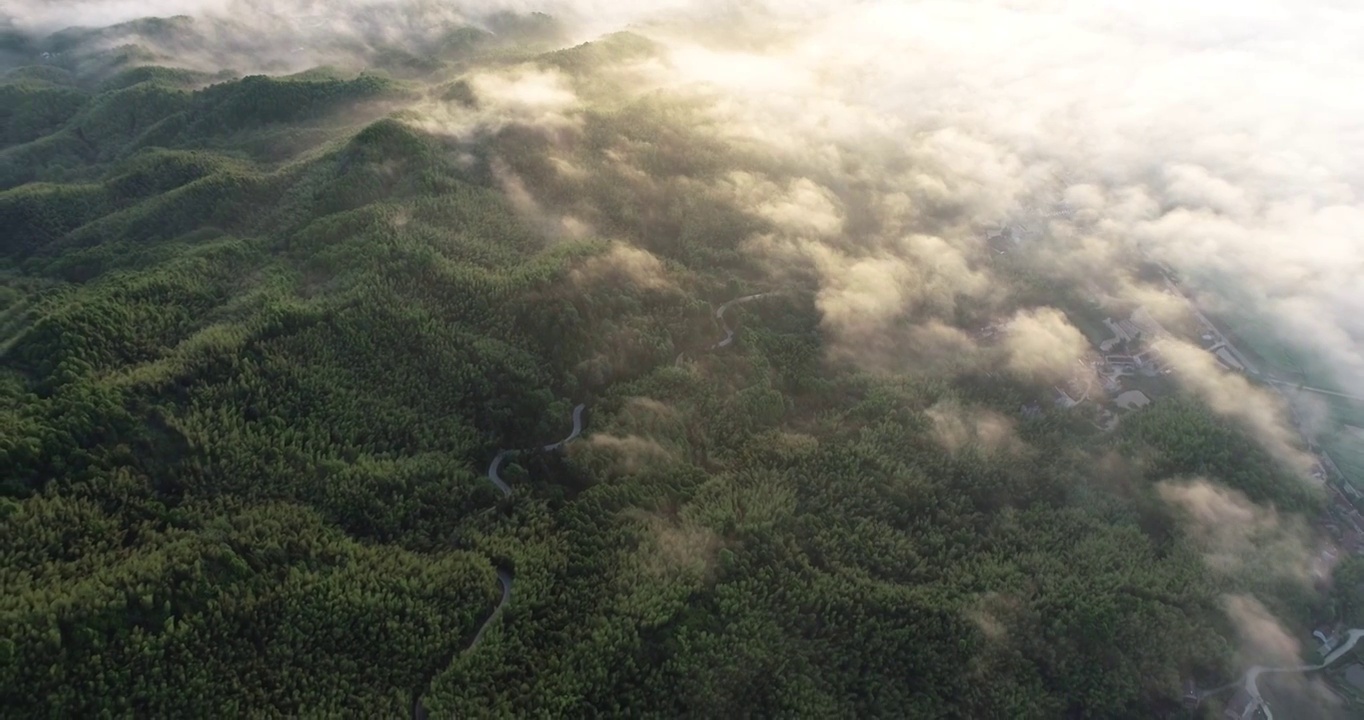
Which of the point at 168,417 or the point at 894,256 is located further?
the point at 894,256

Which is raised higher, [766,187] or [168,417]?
[168,417]

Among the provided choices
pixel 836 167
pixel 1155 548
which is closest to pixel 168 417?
pixel 1155 548

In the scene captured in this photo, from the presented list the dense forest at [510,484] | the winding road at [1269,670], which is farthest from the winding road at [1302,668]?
the dense forest at [510,484]

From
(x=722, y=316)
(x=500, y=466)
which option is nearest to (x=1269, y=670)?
(x=722, y=316)

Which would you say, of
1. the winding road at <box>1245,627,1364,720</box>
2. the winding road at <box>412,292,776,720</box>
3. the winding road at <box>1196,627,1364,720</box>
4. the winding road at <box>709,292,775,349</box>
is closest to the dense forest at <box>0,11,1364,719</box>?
the winding road at <box>412,292,776,720</box>

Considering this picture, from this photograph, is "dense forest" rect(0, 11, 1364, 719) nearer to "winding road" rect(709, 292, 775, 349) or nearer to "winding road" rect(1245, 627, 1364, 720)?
"winding road" rect(709, 292, 775, 349)

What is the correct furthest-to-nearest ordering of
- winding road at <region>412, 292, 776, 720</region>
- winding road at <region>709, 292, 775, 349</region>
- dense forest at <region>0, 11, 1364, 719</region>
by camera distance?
winding road at <region>709, 292, 775, 349</region> < winding road at <region>412, 292, 776, 720</region> < dense forest at <region>0, 11, 1364, 719</region>

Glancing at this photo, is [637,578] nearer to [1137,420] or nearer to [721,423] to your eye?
[721,423]

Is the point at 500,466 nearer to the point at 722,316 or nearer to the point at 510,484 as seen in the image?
the point at 510,484
